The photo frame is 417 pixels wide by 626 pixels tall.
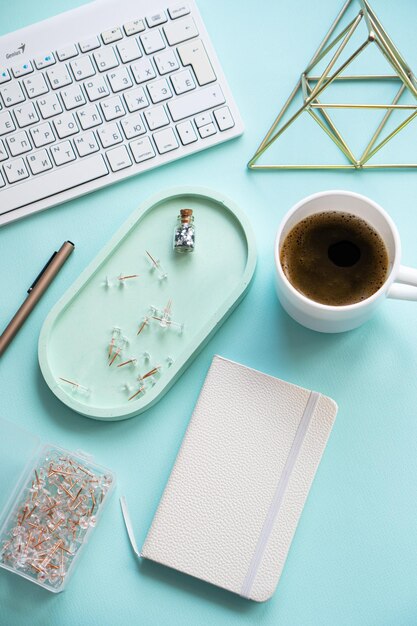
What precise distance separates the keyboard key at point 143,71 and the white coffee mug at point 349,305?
0.79ft

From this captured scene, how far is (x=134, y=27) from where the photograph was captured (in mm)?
709

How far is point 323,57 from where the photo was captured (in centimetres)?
72

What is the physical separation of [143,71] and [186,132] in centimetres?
8

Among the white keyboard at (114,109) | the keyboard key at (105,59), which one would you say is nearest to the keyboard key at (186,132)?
the white keyboard at (114,109)

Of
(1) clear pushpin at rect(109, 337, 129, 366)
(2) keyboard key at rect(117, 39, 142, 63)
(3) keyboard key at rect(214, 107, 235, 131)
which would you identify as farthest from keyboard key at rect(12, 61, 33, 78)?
(1) clear pushpin at rect(109, 337, 129, 366)

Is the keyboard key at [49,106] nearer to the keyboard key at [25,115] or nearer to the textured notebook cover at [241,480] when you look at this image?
the keyboard key at [25,115]

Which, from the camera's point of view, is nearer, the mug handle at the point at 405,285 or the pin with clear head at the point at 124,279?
the mug handle at the point at 405,285

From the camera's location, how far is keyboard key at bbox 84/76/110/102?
0.71m

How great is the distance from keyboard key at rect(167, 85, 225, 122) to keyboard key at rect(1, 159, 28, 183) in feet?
0.57

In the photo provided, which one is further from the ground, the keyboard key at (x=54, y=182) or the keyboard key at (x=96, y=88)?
the keyboard key at (x=96, y=88)

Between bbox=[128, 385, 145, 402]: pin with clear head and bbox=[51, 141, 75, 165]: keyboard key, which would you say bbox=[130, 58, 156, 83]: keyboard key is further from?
bbox=[128, 385, 145, 402]: pin with clear head

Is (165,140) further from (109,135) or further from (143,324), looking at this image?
(143,324)

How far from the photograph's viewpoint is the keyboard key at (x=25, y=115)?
71 cm

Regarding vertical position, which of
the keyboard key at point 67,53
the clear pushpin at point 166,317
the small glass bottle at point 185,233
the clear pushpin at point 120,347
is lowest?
the clear pushpin at point 120,347
